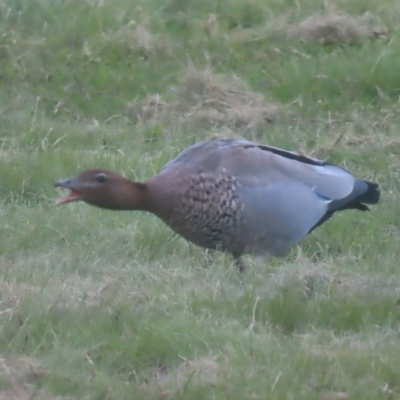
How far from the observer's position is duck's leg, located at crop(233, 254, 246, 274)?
532 centimetres

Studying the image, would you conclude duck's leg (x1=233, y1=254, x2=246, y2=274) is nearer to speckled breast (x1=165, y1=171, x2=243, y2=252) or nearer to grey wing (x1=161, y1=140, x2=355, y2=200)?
speckled breast (x1=165, y1=171, x2=243, y2=252)

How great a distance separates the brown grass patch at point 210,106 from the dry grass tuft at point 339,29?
0.93 metres

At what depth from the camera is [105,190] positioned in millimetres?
4918

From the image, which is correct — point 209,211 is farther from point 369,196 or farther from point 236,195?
point 369,196

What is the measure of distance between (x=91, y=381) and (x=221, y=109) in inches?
163

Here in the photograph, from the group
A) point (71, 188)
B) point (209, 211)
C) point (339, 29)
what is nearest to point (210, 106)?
point (339, 29)

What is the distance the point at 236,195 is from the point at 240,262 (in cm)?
36

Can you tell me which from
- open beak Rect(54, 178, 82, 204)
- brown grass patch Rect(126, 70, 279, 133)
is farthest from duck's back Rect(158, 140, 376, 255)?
brown grass patch Rect(126, 70, 279, 133)

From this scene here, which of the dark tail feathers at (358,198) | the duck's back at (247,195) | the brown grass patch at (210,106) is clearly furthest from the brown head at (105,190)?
the brown grass patch at (210,106)

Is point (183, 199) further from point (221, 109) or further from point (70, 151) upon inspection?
point (221, 109)

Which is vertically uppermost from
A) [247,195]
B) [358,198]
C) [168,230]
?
[247,195]

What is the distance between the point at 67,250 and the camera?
18.3 feet

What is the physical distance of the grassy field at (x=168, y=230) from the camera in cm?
412

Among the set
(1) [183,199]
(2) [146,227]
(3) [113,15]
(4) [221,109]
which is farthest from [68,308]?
(3) [113,15]
